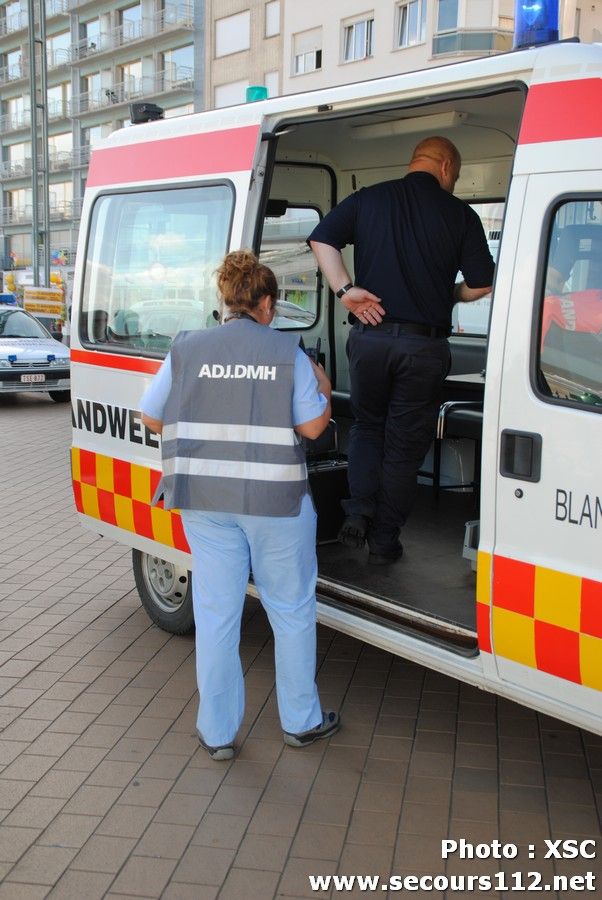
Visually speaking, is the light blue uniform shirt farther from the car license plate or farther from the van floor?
the car license plate

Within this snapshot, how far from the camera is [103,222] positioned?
5008 mm

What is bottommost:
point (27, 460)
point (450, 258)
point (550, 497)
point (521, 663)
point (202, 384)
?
point (27, 460)

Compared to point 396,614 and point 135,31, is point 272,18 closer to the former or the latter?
point 135,31

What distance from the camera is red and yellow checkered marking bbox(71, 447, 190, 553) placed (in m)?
4.35

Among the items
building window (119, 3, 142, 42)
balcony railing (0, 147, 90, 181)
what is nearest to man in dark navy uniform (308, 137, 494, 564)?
building window (119, 3, 142, 42)

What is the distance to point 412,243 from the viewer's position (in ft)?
13.1

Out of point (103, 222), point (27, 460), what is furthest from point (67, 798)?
point (27, 460)

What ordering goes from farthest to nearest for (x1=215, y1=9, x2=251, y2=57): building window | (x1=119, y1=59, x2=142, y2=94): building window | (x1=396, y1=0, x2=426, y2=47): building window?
(x1=119, y1=59, x2=142, y2=94): building window < (x1=215, y1=9, x2=251, y2=57): building window < (x1=396, y1=0, x2=426, y2=47): building window

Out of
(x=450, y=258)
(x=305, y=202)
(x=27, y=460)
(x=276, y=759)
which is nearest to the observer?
(x=276, y=759)

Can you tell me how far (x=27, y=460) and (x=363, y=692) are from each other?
6.87m

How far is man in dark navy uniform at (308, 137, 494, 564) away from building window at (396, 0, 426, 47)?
26297 millimetres

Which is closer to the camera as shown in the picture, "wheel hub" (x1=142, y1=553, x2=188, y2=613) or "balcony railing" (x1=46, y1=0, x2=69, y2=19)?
"wheel hub" (x1=142, y1=553, x2=188, y2=613)

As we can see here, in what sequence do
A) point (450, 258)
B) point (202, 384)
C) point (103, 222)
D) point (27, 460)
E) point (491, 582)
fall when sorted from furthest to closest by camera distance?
point (27, 460), point (103, 222), point (450, 258), point (202, 384), point (491, 582)

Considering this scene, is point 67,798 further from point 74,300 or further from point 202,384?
point 74,300
